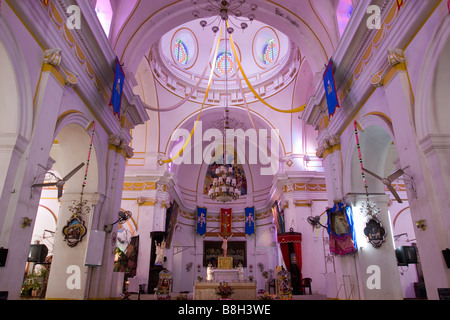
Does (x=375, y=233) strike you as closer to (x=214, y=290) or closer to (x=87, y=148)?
(x=214, y=290)

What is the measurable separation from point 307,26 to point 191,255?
47.3 ft

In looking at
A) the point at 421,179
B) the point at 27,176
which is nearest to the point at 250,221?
the point at 421,179

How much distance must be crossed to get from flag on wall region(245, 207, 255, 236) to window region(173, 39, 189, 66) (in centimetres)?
970

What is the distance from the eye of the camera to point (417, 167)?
190 inches

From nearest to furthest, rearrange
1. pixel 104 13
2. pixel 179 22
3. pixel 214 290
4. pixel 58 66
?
pixel 58 66 → pixel 104 13 → pixel 179 22 → pixel 214 290

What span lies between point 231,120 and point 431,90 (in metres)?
13.2

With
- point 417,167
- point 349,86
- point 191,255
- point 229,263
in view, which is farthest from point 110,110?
point 191,255

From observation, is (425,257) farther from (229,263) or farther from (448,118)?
(229,263)

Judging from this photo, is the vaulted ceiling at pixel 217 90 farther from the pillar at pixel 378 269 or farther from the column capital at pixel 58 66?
the pillar at pixel 378 269

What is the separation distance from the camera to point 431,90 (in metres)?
4.70

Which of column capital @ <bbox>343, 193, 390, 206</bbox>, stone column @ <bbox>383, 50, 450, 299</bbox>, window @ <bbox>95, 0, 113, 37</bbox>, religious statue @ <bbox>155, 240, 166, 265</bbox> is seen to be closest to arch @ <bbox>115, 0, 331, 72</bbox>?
window @ <bbox>95, 0, 113, 37</bbox>

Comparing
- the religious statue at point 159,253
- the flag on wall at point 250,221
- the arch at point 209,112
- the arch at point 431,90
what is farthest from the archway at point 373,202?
the flag on wall at point 250,221

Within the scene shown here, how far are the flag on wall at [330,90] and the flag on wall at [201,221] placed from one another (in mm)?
13489

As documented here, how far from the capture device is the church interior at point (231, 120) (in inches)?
184
